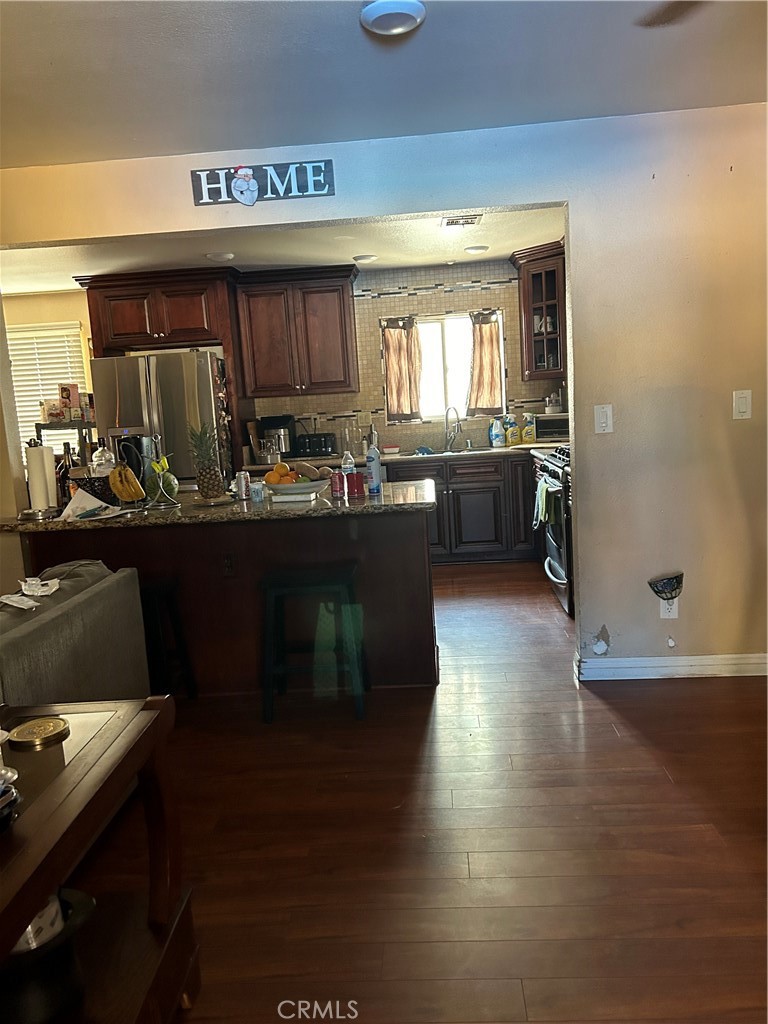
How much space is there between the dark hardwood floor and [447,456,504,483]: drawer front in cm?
248

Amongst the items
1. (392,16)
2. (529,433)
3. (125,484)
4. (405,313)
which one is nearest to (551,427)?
(529,433)

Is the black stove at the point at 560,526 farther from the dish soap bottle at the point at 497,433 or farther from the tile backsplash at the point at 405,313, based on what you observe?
the tile backsplash at the point at 405,313

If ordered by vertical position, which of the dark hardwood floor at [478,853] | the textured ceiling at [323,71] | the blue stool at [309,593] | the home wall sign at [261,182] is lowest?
the dark hardwood floor at [478,853]

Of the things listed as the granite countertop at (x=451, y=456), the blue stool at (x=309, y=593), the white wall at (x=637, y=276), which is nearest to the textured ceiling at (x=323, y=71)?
the white wall at (x=637, y=276)

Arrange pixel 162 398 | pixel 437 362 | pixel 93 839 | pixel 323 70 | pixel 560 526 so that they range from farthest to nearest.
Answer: pixel 437 362, pixel 162 398, pixel 560 526, pixel 323 70, pixel 93 839

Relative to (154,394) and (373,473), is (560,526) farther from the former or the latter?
(154,394)

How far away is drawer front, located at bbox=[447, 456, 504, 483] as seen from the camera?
5.54m

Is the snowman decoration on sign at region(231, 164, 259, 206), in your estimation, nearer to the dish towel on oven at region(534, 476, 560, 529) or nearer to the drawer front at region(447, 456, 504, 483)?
the dish towel on oven at region(534, 476, 560, 529)

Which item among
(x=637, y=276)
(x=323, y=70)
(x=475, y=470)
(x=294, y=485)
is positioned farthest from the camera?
(x=475, y=470)

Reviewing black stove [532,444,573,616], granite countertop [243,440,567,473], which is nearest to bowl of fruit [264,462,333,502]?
black stove [532,444,573,616]

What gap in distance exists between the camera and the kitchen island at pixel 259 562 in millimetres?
3268

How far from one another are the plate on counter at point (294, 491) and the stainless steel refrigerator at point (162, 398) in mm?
2035

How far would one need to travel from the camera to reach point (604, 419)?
10.2 feet

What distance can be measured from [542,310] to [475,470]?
1389mm
